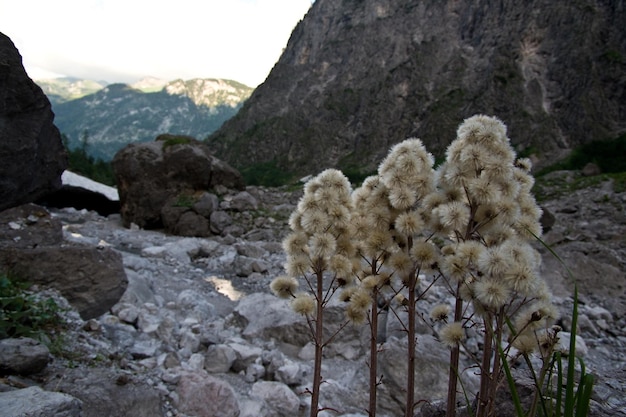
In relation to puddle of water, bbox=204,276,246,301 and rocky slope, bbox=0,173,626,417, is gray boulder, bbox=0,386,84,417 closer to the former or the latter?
rocky slope, bbox=0,173,626,417

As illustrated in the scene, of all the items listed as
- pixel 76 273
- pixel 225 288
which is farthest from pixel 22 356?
pixel 225 288

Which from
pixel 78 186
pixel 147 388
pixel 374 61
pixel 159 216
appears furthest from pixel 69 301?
pixel 374 61

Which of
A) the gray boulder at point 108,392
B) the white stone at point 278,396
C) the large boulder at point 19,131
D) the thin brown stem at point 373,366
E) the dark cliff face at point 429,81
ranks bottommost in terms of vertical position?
the white stone at point 278,396

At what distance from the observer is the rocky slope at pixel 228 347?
4.91 metres

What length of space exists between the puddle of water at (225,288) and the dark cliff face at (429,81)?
71.8 m

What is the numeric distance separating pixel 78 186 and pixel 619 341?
25104 millimetres

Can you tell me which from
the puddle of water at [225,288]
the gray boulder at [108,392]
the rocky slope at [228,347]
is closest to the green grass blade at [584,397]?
the rocky slope at [228,347]

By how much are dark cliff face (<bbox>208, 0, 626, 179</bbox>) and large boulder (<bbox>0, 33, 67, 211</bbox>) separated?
253ft

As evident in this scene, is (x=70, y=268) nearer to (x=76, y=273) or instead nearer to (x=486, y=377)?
(x=76, y=273)

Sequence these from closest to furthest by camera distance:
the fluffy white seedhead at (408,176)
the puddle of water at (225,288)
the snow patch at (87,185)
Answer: the fluffy white seedhead at (408,176) < the puddle of water at (225,288) < the snow patch at (87,185)

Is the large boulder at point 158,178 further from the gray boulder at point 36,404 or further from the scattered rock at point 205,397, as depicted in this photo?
the gray boulder at point 36,404

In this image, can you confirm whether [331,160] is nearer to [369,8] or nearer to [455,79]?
[455,79]

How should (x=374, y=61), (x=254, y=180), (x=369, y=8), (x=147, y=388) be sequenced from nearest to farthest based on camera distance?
(x=147, y=388) → (x=254, y=180) → (x=374, y=61) → (x=369, y=8)

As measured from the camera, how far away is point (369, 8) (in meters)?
127
